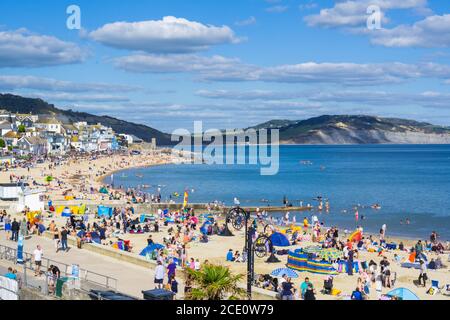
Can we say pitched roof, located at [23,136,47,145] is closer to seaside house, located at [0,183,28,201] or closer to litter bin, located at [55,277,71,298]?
seaside house, located at [0,183,28,201]

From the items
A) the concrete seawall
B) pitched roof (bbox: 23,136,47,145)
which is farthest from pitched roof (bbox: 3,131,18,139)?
the concrete seawall

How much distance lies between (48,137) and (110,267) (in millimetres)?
119592

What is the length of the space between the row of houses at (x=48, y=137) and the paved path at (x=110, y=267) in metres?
97.6

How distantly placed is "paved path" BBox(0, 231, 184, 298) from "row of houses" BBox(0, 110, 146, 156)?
97610 mm

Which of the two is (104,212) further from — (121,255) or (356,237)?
(121,255)

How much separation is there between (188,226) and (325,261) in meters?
12.3

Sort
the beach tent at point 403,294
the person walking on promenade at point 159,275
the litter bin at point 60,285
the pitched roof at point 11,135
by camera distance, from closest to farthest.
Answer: the litter bin at point 60,285 → the person walking on promenade at point 159,275 → the beach tent at point 403,294 → the pitched roof at point 11,135

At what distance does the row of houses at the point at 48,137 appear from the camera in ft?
394

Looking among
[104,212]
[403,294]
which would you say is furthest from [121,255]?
[104,212]

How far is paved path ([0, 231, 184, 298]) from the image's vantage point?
54.3 ft

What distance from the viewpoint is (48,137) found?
13262 centimetres

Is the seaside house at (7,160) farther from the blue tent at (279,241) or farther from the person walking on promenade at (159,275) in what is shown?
the person walking on promenade at (159,275)

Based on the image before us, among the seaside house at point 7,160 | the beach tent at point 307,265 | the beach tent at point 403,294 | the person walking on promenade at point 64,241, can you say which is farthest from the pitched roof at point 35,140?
the beach tent at point 403,294
